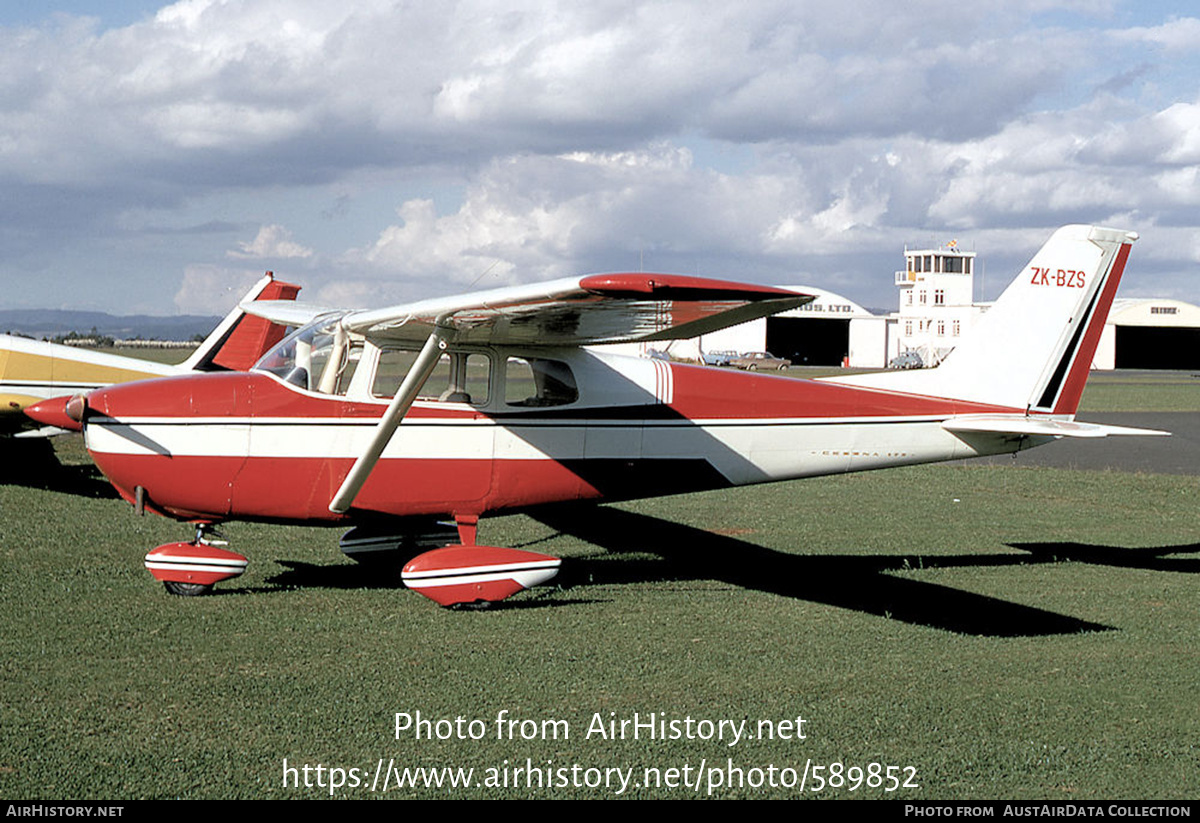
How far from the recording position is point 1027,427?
29.5 ft

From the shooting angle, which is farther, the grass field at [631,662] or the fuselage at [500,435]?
the fuselage at [500,435]

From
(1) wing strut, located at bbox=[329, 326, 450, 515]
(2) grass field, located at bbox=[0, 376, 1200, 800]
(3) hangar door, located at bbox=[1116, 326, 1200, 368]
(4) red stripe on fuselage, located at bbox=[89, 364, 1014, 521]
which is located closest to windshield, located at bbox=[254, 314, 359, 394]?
(4) red stripe on fuselage, located at bbox=[89, 364, 1014, 521]

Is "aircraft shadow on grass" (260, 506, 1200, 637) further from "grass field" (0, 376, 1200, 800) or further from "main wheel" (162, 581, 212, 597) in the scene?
"main wheel" (162, 581, 212, 597)

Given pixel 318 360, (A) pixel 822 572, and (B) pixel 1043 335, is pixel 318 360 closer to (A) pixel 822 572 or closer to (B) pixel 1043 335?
(A) pixel 822 572

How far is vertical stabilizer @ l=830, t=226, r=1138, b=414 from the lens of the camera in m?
9.58

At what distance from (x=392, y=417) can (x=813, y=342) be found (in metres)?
90.6

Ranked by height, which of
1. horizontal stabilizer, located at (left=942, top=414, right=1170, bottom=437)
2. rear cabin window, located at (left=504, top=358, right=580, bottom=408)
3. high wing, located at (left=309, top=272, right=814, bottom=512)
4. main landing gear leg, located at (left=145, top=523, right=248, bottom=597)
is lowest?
main landing gear leg, located at (left=145, top=523, right=248, bottom=597)

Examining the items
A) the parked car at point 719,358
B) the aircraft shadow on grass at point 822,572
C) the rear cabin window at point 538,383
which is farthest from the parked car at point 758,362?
the rear cabin window at point 538,383

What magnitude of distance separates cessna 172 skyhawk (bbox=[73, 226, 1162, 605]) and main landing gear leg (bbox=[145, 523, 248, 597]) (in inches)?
0.6

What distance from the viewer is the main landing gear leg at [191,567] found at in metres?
7.86

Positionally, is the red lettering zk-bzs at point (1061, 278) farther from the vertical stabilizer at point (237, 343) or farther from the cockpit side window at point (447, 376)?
the vertical stabilizer at point (237, 343)

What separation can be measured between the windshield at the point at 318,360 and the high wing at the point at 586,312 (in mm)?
235

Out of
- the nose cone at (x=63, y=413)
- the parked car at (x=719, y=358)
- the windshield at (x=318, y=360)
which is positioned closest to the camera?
the nose cone at (x=63, y=413)

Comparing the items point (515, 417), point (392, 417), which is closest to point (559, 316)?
point (392, 417)
